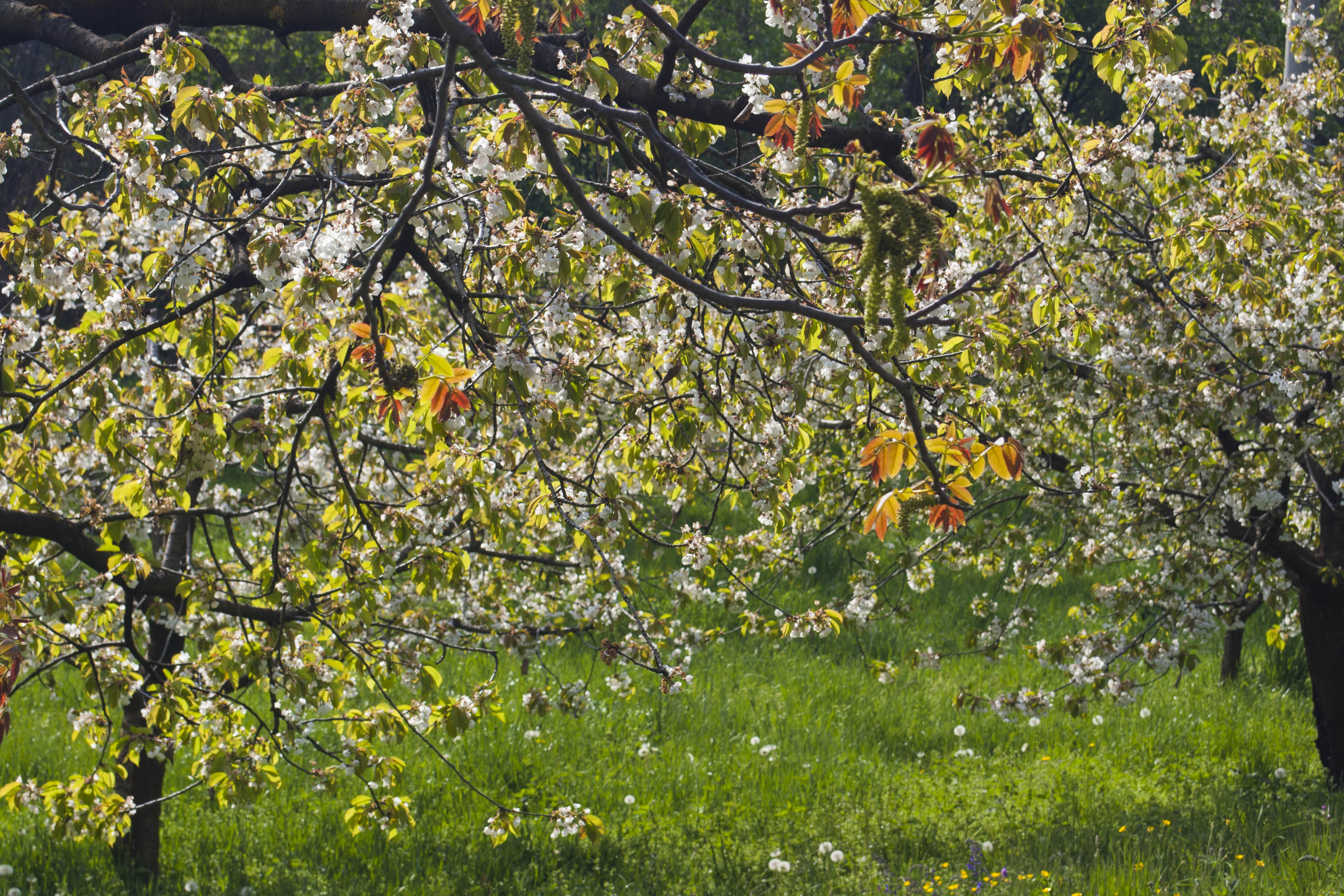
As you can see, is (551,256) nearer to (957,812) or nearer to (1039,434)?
(1039,434)

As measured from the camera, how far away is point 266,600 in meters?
4.12

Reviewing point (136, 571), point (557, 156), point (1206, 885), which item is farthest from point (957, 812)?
point (557, 156)

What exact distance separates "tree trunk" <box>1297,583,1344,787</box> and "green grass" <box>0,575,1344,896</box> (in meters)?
0.26

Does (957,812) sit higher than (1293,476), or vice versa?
(1293,476)

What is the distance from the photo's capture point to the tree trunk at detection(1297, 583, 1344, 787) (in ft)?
19.2

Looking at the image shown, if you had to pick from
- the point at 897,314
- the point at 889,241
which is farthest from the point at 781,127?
the point at 897,314

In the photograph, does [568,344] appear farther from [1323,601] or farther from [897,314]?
[1323,601]

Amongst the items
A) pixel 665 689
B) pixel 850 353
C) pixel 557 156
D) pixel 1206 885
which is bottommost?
pixel 1206 885

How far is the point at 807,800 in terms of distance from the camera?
20.1 feet

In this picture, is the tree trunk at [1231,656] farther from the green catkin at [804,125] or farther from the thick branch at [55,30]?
the thick branch at [55,30]

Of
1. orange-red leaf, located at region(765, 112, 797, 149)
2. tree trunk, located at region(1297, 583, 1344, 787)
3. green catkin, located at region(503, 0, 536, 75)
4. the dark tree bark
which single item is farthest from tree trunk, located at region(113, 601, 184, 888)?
tree trunk, located at region(1297, 583, 1344, 787)

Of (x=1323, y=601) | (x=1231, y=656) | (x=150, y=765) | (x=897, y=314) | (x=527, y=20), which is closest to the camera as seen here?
(x=897, y=314)

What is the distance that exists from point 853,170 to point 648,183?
2.13 ft

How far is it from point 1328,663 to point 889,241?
5.84 metres
